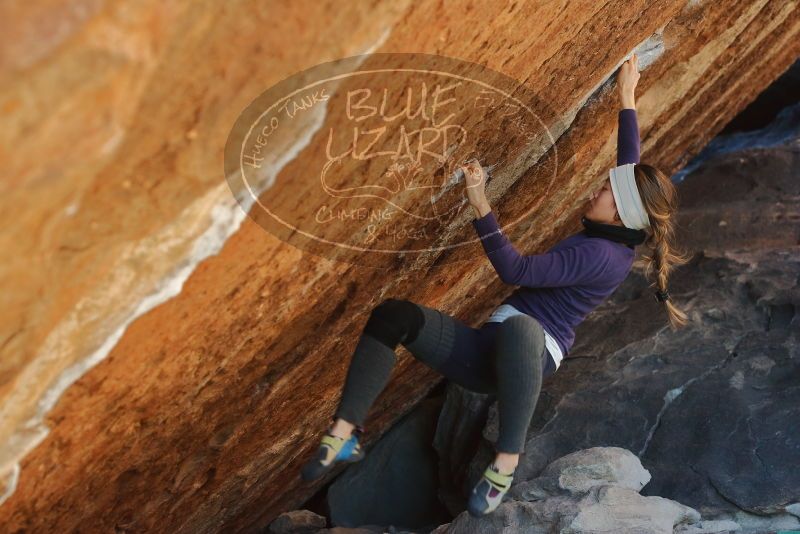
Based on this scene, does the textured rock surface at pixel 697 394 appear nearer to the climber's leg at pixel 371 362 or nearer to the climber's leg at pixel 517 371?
the climber's leg at pixel 517 371

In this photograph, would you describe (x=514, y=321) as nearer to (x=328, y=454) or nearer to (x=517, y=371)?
(x=517, y=371)

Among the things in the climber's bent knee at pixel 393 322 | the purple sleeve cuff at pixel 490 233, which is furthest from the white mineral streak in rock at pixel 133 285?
the purple sleeve cuff at pixel 490 233

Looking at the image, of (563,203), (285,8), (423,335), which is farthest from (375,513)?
(285,8)

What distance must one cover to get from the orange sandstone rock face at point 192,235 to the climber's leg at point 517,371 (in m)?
0.72

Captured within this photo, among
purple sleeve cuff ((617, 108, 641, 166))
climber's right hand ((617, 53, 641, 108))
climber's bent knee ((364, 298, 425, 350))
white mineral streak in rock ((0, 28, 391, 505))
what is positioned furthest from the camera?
climber's right hand ((617, 53, 641, 108))

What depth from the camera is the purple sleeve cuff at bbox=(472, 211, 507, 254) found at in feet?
9.61

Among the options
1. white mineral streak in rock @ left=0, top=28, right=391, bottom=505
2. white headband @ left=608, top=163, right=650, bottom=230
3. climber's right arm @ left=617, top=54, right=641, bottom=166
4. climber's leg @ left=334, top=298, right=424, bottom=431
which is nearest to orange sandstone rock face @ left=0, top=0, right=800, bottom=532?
white mineral streak in rock @ left=0, top=28, right=391, bottom=505

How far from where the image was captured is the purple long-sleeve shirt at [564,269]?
9.66ft

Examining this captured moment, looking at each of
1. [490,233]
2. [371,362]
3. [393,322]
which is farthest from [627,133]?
[371,362]

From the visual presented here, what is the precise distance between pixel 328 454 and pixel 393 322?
48cm

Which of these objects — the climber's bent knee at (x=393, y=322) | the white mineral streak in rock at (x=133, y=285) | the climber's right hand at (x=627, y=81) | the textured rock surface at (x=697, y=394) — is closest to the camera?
the white mineral streak in rock at (x=133, y=285)

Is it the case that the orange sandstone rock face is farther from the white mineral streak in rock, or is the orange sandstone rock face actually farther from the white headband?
the white headband

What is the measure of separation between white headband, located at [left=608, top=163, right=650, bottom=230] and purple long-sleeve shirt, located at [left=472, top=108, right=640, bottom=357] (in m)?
0.11

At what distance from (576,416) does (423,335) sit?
5.84 ft
